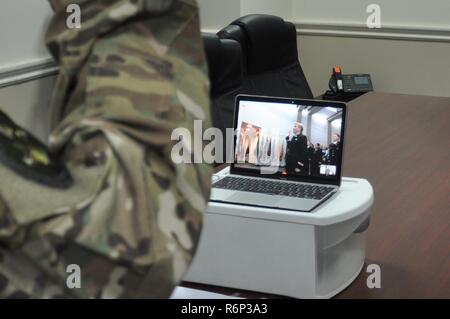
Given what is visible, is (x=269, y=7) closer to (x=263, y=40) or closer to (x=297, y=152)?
(x=263, y=40)

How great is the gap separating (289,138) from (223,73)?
121 cm

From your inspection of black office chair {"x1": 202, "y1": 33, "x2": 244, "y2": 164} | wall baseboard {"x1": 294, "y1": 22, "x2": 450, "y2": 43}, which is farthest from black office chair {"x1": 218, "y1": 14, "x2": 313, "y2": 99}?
wall baseboard {"x1": 294, "y1": 22, "x2": 450, "y2": 43}

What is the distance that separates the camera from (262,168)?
1.25 metres

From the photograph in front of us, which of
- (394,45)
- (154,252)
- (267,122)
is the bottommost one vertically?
(394,45)

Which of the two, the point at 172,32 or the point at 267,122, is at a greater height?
the point at 172,32

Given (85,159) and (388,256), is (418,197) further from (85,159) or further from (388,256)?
(85,159)

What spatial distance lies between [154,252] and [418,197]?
126 centimetres

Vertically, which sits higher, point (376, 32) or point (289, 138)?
point (289, 138)

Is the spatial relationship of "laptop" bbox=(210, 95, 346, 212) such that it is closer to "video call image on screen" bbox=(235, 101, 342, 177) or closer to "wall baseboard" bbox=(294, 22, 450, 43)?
"video call image on screen" bbox=(235, 101, 342, 177)

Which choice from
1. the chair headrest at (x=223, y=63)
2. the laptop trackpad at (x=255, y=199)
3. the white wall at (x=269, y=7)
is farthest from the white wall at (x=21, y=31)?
the white wall at (x=269, y=7)

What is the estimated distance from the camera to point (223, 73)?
7.86 feet

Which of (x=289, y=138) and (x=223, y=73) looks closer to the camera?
(x=289, y=138)

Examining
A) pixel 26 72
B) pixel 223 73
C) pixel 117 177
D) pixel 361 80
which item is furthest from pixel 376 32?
pixel 117 177

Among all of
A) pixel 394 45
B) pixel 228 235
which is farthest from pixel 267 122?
pixel 394 45
